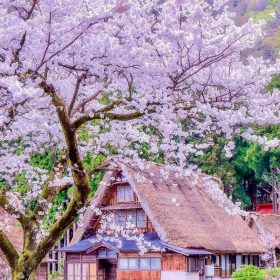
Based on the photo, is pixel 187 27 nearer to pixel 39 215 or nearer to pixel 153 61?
pixel 153 61

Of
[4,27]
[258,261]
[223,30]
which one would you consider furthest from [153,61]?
[258,261]

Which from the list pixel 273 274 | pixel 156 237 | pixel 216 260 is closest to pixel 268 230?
pixel 216 260

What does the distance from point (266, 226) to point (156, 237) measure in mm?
11699

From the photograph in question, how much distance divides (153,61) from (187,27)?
24.2 inches

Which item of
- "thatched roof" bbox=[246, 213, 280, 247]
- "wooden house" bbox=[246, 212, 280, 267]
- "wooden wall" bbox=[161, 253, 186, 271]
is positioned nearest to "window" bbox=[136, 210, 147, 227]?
"wooden wall" bbox=[161, 253, 186, 271]

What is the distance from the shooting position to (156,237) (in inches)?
960

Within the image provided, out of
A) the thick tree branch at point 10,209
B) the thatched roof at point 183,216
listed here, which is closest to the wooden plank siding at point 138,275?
the thatched roof at point 183,216

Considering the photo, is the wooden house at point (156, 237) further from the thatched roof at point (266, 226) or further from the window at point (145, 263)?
the thatched roof at point (266, 226)

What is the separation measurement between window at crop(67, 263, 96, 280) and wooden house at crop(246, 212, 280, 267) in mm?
9955

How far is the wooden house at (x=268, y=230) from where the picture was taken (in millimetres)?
31453

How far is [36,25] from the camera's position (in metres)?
6.30

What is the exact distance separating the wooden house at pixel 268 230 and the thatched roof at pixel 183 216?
1.28 metres

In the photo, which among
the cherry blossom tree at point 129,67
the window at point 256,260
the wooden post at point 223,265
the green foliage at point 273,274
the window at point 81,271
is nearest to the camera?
the cherry blossom tree at point 129,67

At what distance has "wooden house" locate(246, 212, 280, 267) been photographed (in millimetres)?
31453
